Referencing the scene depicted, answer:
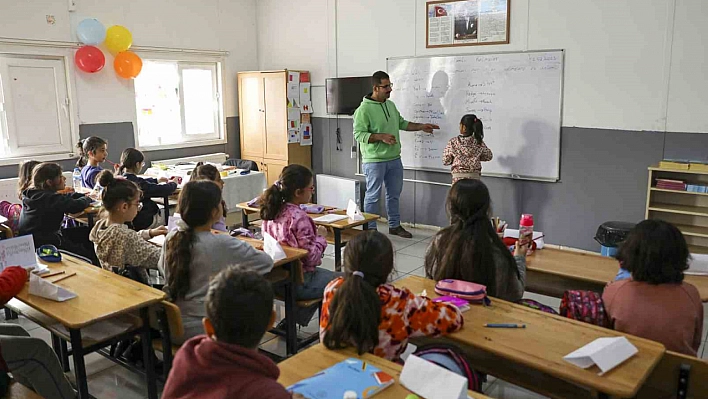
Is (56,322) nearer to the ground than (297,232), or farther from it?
nearer to the ground

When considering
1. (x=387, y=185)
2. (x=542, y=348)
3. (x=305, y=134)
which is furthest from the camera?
(x=305, y=134)

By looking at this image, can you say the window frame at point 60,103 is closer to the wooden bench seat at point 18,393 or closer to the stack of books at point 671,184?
the wooden bench seat at point 18,393

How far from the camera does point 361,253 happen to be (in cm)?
184

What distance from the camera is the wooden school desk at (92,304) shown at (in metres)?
2.24

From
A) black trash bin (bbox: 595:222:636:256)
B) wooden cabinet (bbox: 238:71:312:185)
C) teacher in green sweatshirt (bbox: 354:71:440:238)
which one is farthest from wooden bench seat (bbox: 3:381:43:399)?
wooden cabinet (bbox: 238:71:312:185)

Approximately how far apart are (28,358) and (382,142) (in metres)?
4.12

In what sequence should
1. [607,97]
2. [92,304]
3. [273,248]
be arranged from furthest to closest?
1. [607,97]
2. [273,248]
3. [92,304]

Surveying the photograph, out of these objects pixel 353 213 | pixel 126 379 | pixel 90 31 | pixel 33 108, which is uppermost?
pixel 90 31

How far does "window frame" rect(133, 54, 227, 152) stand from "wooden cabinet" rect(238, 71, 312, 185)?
27 centimetres

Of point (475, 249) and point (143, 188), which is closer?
point (475, 249)

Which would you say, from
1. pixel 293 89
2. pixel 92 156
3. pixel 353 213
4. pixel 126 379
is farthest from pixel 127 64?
pixel 126 379

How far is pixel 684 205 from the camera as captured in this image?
15.5 feet

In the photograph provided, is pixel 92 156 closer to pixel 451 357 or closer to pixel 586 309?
pixel 451 357

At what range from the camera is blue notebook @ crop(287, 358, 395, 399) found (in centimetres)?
155
